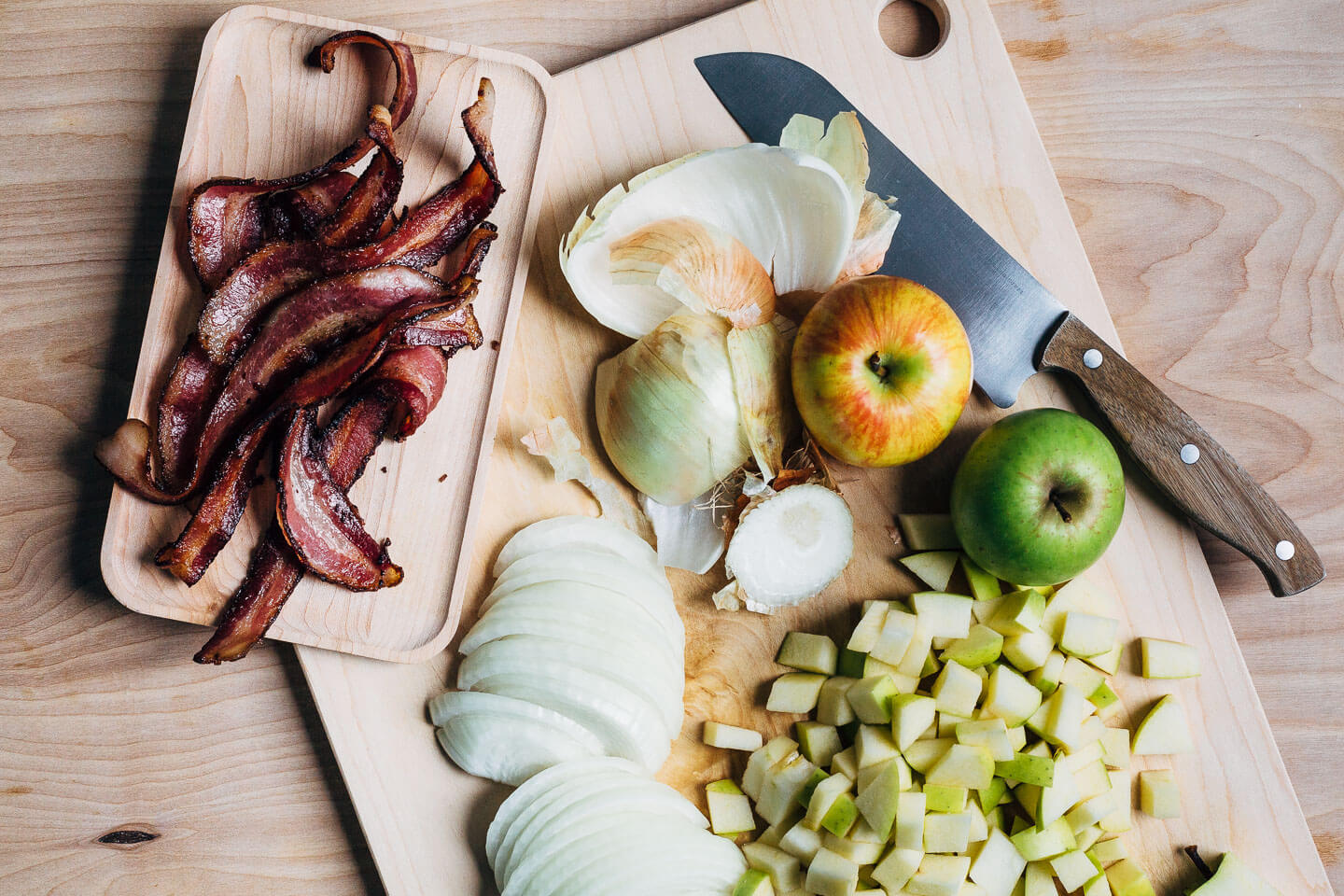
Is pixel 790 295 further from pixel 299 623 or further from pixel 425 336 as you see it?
pixel 299 623

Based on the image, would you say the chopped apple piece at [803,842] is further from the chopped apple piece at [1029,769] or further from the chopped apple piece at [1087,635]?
the chopped apple piece at [1087,635]

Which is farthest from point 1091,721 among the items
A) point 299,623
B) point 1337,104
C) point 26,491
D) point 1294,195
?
Answer: point 26,491

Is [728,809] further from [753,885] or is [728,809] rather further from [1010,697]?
[1010,697]

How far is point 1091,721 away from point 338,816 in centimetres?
127

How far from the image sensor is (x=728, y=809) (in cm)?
141

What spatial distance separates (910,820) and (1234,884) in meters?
0.55

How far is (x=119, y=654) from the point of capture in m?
1.47

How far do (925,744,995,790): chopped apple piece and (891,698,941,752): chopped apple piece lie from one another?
0.06 m

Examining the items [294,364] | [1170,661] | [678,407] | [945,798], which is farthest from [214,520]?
[1170,661]

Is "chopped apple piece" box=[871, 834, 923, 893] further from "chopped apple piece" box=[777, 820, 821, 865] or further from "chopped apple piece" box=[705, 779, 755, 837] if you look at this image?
"chopped apple piece" box=[705, 779, 755, 837]

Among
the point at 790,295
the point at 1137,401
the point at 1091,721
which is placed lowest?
the point at 1091,721

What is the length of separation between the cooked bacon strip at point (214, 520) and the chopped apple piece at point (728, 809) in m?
0.87

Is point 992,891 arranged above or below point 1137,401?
below

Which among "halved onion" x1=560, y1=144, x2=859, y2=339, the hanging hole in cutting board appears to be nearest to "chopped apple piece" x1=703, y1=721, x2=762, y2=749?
"halved onion" x1=560, y1=144, x2=859, y2=339
